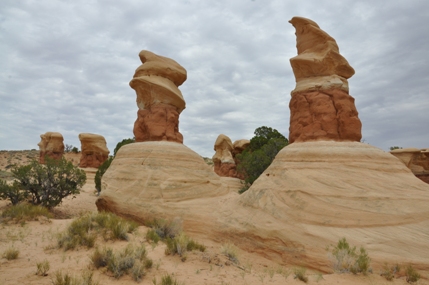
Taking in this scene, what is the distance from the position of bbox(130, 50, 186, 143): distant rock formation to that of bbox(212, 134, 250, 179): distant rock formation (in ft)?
57.0

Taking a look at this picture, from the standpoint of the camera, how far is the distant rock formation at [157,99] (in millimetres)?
15070

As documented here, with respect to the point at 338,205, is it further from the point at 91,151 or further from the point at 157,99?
the point at 91,151

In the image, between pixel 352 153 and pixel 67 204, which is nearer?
pixel 352 153

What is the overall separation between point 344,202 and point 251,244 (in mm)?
3226

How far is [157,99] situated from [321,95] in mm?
8131

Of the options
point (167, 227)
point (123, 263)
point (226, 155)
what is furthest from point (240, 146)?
point (123, 263)

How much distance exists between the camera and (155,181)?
512 inches

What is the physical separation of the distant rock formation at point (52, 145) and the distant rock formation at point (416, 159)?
42.2 meters

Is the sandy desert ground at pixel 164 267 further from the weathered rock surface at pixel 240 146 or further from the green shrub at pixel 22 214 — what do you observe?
the weathered rock surface at pixel 240 146

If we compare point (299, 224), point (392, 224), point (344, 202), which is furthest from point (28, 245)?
point (392, 224)

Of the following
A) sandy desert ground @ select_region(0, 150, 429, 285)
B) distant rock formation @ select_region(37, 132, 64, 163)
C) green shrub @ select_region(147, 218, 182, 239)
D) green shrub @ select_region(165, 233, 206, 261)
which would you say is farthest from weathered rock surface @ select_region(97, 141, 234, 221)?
distant rock formation @ select_region(37, 132, 64, 163)

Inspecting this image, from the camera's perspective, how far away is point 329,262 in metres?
8.02

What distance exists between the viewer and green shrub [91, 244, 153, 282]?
6.91m

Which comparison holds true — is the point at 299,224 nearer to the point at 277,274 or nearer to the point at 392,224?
the point at 277,274
